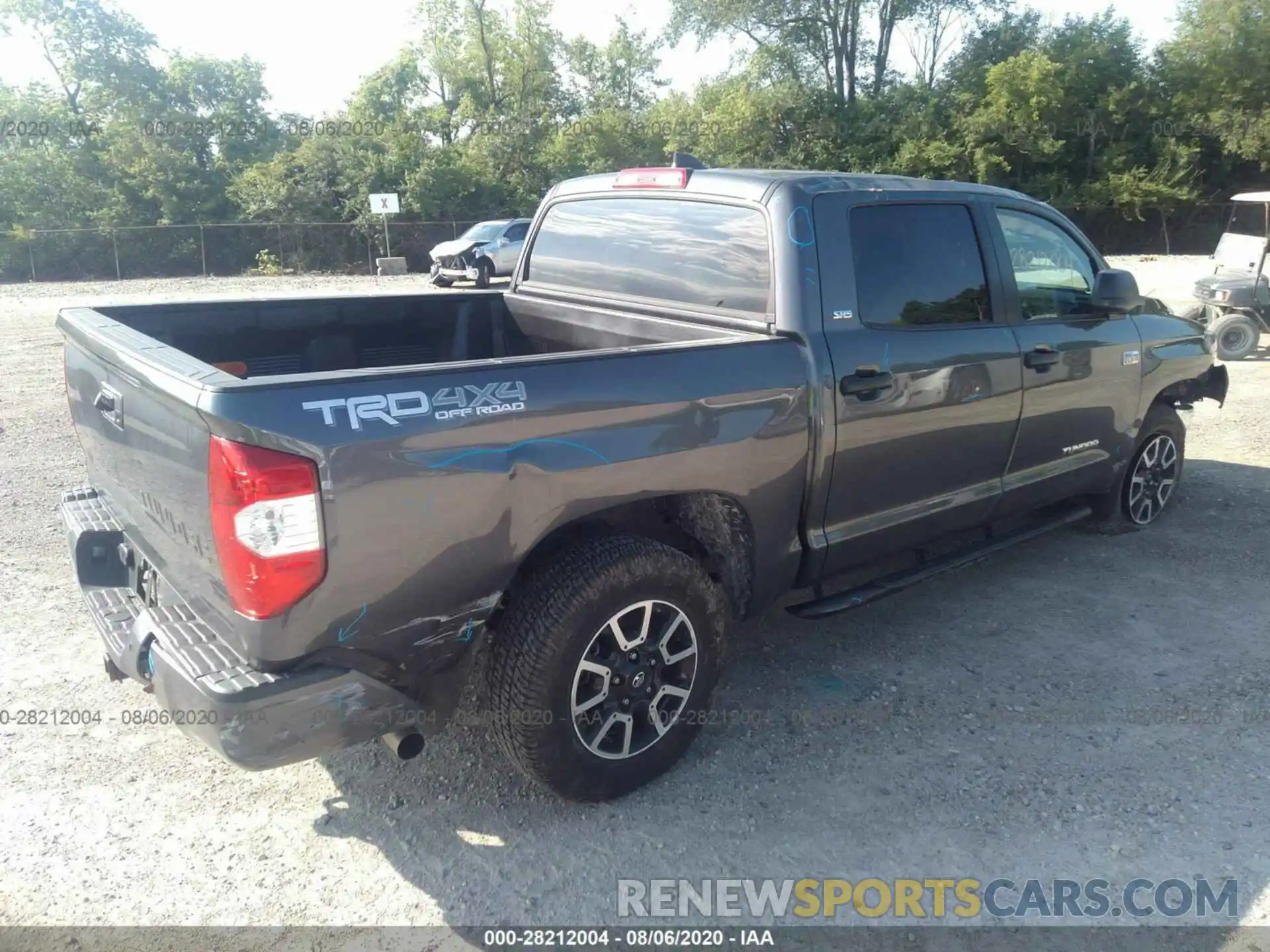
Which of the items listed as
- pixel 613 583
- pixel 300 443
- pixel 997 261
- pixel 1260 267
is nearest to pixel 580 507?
pixel 613 583

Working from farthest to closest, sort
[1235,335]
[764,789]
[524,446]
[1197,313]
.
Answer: [1197,313] < [1235,335] < [764,789] < [524,446]

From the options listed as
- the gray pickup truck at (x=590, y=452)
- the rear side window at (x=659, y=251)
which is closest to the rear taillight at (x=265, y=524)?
the gray pickup truck at (x=590, y=452)

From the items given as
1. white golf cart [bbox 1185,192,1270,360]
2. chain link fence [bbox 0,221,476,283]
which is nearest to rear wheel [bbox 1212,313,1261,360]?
white golf cart [bbox 1185,192,1270,360]

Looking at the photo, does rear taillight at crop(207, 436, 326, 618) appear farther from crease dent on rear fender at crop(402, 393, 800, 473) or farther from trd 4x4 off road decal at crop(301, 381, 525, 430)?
crease dent on rear fender at crop(402, 393, 800, 473)

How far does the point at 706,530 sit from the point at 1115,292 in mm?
2474

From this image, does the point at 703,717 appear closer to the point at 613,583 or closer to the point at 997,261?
the point at 613,583

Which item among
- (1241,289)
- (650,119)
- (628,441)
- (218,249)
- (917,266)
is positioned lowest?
(628,441)

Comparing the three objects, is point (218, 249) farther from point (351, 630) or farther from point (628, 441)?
point (351, 630)

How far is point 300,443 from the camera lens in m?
2.23

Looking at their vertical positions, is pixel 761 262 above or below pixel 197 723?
above

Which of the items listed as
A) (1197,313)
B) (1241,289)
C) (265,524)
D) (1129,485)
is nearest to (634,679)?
(265,524)

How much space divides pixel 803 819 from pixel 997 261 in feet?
8.54

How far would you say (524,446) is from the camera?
2605mm

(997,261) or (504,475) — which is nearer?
(504,475)
